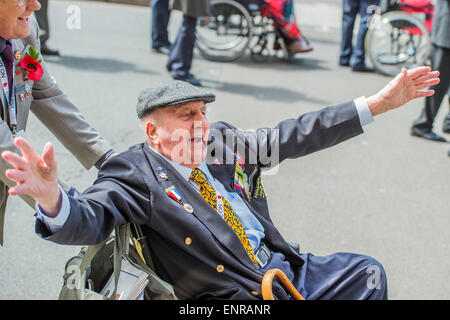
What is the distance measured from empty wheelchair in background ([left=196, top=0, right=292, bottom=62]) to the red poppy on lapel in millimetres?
5403

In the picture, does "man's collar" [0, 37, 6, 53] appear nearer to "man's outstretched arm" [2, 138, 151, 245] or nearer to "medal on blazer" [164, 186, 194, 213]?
"man's outstretched arm" [2, 138, 151, 245]

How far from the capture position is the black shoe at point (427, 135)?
5.67 m

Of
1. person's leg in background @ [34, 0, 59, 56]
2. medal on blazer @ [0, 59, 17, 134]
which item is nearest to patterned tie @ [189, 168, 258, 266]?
medal on blazer @ [0, 59, 17, 134]

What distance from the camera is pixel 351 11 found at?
783 cm

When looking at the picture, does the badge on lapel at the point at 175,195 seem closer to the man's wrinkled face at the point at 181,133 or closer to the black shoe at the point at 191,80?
the man's wrinkled face at the point at 181,133

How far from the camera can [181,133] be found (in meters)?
2.18

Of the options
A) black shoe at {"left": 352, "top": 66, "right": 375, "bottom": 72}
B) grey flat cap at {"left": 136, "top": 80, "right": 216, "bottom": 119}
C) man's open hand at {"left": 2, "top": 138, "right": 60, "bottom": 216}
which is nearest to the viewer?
man's open hand at {"left": 2, "top": 138, "right": 60, "bottom": 216}

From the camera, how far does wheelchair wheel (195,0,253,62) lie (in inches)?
308

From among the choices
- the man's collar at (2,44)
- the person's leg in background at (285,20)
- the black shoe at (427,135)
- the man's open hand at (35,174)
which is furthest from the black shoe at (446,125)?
the man's open hand at (35,174)

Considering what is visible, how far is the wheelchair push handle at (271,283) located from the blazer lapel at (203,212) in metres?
0.10

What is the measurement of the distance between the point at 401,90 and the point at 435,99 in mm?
3207

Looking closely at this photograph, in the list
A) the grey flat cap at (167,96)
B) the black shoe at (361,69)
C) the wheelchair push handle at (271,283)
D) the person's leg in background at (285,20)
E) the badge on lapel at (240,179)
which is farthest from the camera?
the black shoe at (361,69)

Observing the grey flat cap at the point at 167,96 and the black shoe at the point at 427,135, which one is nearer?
the grey flat cap at the point at 167,96
